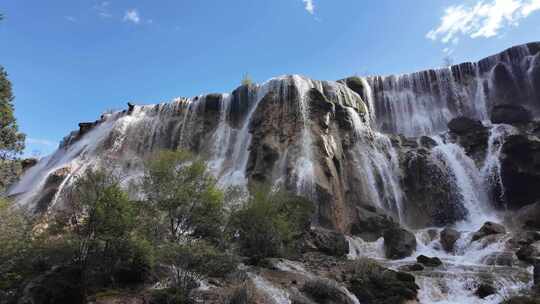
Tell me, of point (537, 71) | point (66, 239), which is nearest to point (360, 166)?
point (537, 71)

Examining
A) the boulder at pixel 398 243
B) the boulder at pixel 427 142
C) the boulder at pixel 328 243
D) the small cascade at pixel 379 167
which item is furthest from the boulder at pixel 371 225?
the boulder at pixel 427 142

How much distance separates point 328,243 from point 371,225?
736 centimetres

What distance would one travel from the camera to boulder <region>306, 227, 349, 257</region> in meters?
26.8

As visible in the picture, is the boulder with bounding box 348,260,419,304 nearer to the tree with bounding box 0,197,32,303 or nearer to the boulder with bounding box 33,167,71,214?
the tree with bounding box 0,197,32,303

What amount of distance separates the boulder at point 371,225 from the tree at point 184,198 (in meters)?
14.9

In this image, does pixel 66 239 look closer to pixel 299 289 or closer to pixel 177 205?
pixel 177 205

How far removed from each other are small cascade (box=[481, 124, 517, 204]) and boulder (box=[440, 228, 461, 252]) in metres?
10.8

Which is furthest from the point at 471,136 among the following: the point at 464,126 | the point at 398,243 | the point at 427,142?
the point at 398,243

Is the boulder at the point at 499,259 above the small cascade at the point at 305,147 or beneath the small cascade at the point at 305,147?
beneath

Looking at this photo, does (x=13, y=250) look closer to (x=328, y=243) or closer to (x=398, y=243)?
(x=328, y=243)

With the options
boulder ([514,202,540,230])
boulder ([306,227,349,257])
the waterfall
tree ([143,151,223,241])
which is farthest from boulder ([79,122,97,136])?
boulder ([514,202,540,230])

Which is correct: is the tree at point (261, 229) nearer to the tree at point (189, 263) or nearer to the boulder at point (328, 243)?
the boulder at point (328, 243)

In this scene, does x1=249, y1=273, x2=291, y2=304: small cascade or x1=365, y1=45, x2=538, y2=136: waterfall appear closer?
x1=249, y1=273, x2=291, y2=304: small cascade

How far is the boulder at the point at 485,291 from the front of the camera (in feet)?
60.0
